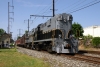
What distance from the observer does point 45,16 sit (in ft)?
111

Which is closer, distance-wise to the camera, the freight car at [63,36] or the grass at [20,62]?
the grass at [20,62]

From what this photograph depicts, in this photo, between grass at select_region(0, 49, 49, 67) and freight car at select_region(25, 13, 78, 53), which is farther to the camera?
freight car at select_region(25, 13, 78, 53)

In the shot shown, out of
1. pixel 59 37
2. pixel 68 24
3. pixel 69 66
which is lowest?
pixel 69 66

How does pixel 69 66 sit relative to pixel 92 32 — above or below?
below

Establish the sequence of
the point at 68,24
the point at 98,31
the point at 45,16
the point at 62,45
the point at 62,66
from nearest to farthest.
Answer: the point at 62,66 < the point at 62,45 < the point at 68,24 < the point at 45,16 < the point at 98,31

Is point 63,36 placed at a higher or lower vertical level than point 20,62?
higher

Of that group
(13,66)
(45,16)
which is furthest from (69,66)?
(45,16)

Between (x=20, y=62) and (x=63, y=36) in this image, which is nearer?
(x=20, y=62)

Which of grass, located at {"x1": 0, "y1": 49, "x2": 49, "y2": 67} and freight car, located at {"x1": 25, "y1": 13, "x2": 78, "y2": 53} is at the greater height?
freight car, located at {"x1": 25, "y1": 13, "x2": 78, "y2": 53}

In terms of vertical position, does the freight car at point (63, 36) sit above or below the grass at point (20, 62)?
above

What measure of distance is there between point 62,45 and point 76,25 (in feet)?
166

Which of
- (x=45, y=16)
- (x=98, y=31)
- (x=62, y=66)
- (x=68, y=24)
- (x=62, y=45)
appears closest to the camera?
(x=62, y=66)

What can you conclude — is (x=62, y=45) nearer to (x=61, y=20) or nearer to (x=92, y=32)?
(x=61, y=20)

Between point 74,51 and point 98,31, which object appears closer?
point 74,51
